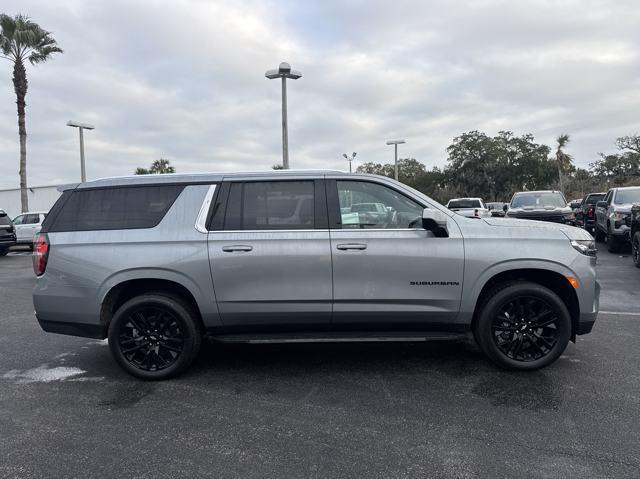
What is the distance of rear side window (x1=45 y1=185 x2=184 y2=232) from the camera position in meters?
4.34

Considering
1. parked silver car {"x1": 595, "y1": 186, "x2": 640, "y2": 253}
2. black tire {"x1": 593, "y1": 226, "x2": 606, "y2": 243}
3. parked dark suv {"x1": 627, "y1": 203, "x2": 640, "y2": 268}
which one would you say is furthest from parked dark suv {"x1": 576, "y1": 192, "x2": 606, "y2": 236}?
parked dark suv {"x1": 627, "y1": 203, "x2": 640, "y2": 268}

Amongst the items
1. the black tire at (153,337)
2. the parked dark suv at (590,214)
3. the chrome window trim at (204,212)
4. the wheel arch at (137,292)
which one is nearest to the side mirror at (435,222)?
the chrome window trim at (204,212)

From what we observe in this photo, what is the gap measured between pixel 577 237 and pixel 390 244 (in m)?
1.67

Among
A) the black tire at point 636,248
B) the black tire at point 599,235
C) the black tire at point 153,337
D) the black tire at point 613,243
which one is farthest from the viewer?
the black tire at point 599,235

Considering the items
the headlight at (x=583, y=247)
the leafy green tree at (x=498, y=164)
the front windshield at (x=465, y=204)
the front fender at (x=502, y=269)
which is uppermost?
the leafy green tree at (x=498, y=164)

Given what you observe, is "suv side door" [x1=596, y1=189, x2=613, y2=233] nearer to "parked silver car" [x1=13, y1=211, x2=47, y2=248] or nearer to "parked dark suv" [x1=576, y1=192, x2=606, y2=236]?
"parked dark suv" [x1=576, y1=192, x2=606, y2=236]

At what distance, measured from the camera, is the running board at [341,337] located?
421cm

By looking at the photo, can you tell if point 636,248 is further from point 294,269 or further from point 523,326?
point 294,269

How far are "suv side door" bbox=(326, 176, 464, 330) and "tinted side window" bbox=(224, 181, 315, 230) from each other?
0.86 feet

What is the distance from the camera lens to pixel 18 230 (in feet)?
62.1

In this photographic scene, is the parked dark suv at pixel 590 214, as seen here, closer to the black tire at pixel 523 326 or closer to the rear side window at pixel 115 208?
the black tire at pixel 523 326

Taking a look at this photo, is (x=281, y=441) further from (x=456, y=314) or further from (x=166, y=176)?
(x=166, y=176)

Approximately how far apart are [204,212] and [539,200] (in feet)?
46.7

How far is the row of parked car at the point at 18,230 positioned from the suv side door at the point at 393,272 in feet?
52.2
